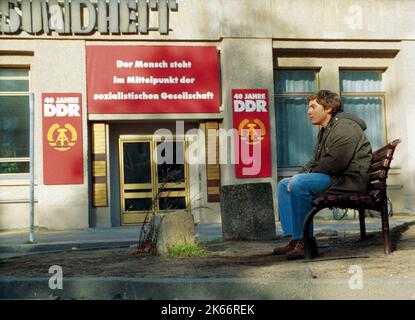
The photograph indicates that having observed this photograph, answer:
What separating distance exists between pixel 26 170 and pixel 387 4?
10.5 metres

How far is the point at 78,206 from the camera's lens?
614 inches

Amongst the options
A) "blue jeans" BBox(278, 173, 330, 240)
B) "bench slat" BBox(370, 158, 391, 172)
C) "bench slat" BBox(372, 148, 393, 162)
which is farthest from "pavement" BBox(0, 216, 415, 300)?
"bench slat" BBox(372, 148, 393, 162)

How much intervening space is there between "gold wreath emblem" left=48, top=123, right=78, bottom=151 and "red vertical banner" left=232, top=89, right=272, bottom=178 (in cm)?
408

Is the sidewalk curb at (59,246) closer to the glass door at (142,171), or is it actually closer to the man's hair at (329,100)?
the man's hair at (329,100)

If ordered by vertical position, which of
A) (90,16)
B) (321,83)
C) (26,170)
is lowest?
(26,170)

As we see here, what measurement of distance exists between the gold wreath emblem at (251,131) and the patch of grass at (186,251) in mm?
9401

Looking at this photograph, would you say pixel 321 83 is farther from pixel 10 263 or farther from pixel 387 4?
pixel 10 263

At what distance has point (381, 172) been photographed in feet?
19.7

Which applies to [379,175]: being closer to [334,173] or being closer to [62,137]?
[334,173]

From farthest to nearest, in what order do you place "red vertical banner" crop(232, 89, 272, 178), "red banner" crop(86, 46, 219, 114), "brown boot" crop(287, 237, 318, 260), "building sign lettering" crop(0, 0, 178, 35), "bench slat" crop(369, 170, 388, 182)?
"red vertical banner" crop(232, 89, 272, 178)
"red banner" crop(86, 46, 219, 114)
"building sign lettering" crop(0, 0, 178, 35)
"brown boot" crop(287, 237, 318, 260)
"bench slat" crop(369, 170, 388, 182)

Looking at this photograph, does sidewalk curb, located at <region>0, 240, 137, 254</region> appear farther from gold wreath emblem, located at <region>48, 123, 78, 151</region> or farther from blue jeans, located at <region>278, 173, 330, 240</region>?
gold wreath emblem, located at <region>48, 123, 78, 151</region>

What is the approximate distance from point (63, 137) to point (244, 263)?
1048cm

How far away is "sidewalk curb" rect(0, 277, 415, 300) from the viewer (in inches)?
175
